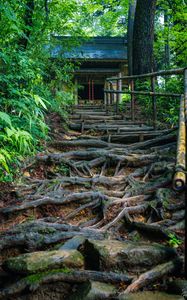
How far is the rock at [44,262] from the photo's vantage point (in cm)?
270

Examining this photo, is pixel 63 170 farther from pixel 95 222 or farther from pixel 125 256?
pixel 125 256

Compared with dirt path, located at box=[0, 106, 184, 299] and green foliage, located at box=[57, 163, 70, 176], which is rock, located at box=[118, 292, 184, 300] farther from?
green foliage, located at box=[57, 163, 70, 176]

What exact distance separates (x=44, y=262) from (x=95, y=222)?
118 centimetres

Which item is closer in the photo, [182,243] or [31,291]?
[31,291]

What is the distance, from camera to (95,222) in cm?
385

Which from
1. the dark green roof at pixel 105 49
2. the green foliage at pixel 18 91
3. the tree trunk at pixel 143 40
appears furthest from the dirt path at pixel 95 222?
the dark green roof at pixel 105 49

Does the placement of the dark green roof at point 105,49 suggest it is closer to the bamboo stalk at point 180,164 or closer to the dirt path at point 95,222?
the dirt path at point 95,222

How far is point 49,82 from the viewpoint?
8680mm

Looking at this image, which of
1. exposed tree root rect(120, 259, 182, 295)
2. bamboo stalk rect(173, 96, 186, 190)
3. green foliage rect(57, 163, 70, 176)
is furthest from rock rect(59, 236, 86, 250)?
green foliage rect(57, 163, 70, 176)

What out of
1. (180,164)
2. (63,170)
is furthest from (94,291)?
(63,170)

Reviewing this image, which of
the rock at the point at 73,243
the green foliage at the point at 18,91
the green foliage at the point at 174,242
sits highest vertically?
the green foliage at the point at 18,91

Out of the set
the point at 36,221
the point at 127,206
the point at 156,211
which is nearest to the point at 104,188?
the point at 127,206

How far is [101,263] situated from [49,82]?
21.6ft

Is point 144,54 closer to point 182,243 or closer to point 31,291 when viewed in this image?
point 182,243
